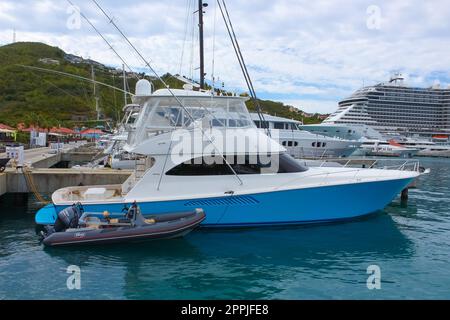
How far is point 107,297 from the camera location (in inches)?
297

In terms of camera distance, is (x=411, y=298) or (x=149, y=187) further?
(x=149, y=187)

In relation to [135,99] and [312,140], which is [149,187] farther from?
[312,140]

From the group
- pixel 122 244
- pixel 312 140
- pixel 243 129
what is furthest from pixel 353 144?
pixel 122 244

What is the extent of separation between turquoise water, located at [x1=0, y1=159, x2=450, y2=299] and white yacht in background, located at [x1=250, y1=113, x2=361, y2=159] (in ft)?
85.3

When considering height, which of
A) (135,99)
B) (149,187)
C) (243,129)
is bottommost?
(149,187)

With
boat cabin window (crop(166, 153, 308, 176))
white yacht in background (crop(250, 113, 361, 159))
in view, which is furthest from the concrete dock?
white yacht in background (crop(250, 113, 361, 159))

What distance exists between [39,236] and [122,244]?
2.76 metres

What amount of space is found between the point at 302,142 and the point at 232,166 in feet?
99.2

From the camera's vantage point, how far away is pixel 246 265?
30.6 feet
